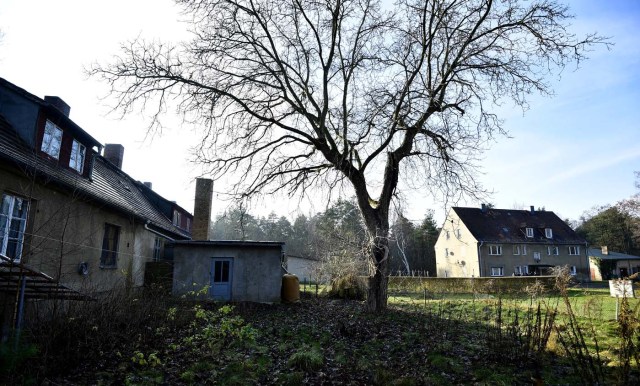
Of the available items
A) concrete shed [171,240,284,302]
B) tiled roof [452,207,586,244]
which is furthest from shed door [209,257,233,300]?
tiled roof [452,207,586,244]

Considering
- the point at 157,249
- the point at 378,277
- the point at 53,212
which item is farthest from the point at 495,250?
the point at 53,212

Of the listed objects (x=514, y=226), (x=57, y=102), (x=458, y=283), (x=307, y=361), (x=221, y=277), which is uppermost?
(x=57, y=102)

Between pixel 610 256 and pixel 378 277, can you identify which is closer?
pixel 378 277

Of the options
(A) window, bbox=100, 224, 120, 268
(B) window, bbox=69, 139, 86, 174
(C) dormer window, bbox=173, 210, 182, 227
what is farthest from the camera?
(C) dormer window, bbox=173, 210, 182, 227

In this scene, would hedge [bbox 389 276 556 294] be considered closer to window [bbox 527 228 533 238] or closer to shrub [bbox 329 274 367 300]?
shrub [bbox 329 274 367 300]

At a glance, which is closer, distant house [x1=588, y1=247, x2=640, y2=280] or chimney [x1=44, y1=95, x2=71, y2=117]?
chimney [x1=44, y1=95, x2=71, y2=117]

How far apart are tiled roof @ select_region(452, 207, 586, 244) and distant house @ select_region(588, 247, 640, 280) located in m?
6.84

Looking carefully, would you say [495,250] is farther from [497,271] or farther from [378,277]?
[378,277]

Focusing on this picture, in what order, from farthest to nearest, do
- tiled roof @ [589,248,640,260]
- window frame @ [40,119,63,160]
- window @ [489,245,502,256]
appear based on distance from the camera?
tiled roof @ [589,248,640,260] < window @ [489,245,502,256] < window frame @ [40,119,63,160]

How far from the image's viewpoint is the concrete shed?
19.6 meters

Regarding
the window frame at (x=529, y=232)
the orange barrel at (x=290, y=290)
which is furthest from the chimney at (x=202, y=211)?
the window frame at (x=529, y=232)

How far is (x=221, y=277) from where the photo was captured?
1981cm

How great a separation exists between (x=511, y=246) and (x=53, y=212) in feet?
147

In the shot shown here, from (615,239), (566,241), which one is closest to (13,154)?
(566,241)
